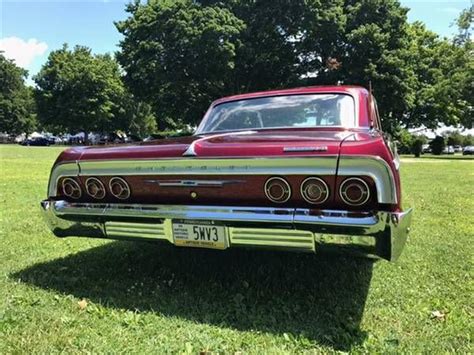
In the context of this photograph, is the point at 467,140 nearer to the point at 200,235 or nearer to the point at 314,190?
the point at 314,190

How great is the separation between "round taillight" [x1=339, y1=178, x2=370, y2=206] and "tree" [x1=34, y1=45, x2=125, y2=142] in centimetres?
5511

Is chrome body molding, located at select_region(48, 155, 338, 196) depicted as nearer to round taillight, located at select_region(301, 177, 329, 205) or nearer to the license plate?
round taillight, located at select_region(301, 177, 329, 205)

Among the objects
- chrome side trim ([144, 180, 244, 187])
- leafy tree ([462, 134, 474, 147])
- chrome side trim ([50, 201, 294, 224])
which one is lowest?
leafy tree ([462, 134, 474, 147])

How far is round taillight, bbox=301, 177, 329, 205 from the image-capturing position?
2.78 metres

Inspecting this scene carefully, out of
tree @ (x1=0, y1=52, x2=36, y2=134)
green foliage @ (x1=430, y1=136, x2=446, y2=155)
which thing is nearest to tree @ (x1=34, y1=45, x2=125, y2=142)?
tree @ (x1=0, y1=52, x2=36, y2=134)

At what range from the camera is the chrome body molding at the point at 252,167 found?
2645mm

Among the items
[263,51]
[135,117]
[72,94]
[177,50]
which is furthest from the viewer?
[135,117]

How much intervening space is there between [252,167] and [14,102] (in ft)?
254

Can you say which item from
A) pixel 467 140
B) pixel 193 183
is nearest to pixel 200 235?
pixel 193 183

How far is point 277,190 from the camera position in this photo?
291cm

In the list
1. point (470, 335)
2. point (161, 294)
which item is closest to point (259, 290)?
point (161, 294)

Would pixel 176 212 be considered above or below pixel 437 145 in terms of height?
above

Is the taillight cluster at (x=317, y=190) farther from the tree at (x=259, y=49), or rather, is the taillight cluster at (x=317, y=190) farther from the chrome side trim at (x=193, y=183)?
the tree at (x=259, y=49)

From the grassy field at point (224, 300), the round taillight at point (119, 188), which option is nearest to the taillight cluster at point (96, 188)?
the round taillight at point (119, 188)
